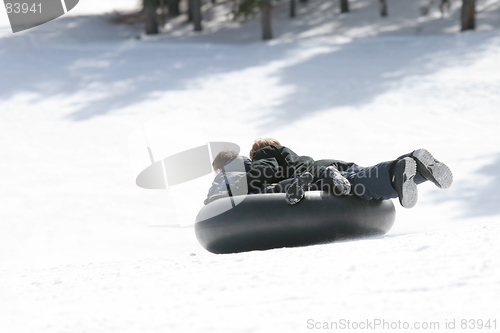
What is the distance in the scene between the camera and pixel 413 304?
8.59ft

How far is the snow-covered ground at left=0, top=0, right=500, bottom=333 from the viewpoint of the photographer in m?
2.81

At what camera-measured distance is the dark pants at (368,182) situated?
4250mm

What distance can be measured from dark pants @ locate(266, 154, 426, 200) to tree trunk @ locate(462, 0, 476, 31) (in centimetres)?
1482

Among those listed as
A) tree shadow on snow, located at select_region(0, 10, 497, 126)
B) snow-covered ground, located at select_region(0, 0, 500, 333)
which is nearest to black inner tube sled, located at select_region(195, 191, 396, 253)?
snow-covered ground, located at select_region(0, 0, 500, 333)

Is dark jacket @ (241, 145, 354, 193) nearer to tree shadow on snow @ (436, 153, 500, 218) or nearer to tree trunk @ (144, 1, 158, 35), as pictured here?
tree shadow on snow @ (436, 153, 500, 218)

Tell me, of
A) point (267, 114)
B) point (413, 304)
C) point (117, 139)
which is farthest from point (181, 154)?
point (267, 114)

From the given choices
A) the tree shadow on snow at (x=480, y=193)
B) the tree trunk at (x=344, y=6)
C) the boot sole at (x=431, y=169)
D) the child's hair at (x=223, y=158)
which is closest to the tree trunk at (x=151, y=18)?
the tree trunk at (x=344, y=6)

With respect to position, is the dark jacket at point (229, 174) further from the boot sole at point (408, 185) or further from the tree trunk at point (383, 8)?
the tree trunk at point (383, 8)

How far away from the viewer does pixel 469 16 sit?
1731cm

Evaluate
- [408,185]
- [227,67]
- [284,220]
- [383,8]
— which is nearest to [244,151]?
[284,220]

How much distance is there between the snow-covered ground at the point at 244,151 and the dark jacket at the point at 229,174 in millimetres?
457

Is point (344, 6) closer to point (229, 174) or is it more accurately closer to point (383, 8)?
point (383, 8)

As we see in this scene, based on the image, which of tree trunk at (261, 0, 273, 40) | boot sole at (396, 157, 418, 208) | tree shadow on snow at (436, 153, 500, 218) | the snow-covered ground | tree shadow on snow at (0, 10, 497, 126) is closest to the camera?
the snow-covered ground

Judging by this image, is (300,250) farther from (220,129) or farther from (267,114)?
(267,114)
